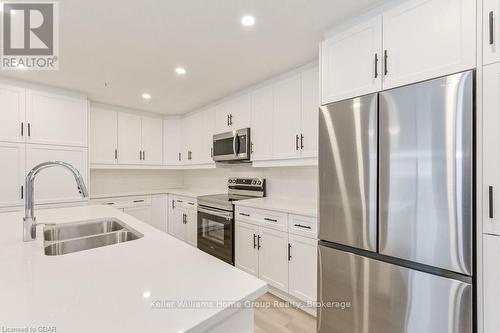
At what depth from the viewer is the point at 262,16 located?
165cm

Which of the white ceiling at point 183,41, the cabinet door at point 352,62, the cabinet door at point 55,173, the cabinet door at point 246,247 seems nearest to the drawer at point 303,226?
the cabinet door at point 246,247

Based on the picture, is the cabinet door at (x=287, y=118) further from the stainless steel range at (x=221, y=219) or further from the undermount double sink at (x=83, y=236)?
the undermount double sink at (x=83, y=236)

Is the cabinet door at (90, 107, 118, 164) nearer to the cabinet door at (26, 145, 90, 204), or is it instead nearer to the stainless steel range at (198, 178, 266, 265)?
the cabinet door at (26, 145, 90, 204)

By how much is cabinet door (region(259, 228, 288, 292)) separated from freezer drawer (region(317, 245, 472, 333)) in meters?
0.50

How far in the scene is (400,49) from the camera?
143cm

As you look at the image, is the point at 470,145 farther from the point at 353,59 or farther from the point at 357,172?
the point at 353,59

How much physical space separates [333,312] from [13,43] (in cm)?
331

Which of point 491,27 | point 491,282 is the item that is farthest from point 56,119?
point 491,282

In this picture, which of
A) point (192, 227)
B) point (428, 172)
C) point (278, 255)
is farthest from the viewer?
point (192, 227)

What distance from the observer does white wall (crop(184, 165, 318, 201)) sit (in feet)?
9.02

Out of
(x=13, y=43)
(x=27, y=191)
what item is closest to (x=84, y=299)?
(x=27, y=191)

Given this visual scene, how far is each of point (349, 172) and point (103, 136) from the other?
12.4ft

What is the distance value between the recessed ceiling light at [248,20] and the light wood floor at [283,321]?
2419 mm

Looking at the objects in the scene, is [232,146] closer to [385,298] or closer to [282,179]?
[282,179]
